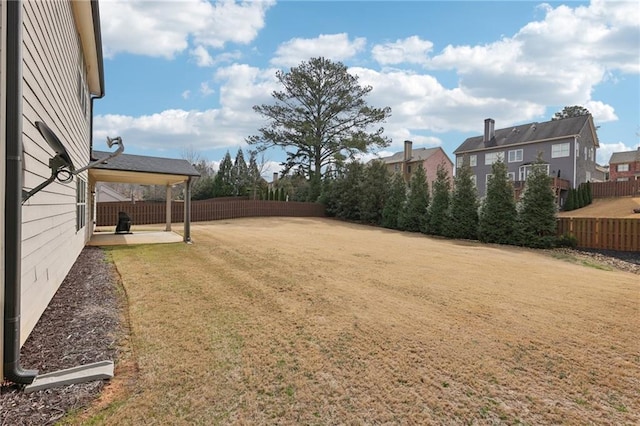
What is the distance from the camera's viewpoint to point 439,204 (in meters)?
18.2

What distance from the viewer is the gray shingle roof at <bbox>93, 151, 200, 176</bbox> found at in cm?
1030

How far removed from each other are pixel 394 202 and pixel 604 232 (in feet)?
35.5

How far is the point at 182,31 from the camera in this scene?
11031mm

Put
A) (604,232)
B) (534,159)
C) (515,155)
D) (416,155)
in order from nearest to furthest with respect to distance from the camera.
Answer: (604,232) → (534,159) → (515,155) → (416,155)

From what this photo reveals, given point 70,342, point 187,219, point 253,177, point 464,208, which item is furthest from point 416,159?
point 70,342

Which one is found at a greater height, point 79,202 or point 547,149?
point 547,149

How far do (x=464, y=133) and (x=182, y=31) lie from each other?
31.3 meters

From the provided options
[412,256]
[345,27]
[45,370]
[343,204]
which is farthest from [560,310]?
[343,204]

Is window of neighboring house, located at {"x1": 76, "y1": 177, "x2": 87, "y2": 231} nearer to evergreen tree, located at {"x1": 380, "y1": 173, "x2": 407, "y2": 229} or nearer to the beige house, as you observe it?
the beige house

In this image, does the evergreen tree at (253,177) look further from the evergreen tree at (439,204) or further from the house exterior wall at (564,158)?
the evergreen tree at (439,204)

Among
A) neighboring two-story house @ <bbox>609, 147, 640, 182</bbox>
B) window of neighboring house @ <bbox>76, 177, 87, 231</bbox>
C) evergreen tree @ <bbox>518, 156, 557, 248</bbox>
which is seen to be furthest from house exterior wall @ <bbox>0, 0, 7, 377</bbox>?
neighboring two-story house @ <bbox>609, 147, 640, 182</bbox>

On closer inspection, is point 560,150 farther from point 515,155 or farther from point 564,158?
point 515,155

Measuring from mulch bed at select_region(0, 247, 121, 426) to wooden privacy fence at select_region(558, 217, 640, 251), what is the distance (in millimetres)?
15647

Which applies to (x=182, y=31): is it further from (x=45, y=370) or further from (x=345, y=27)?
(x=45, y=370)
